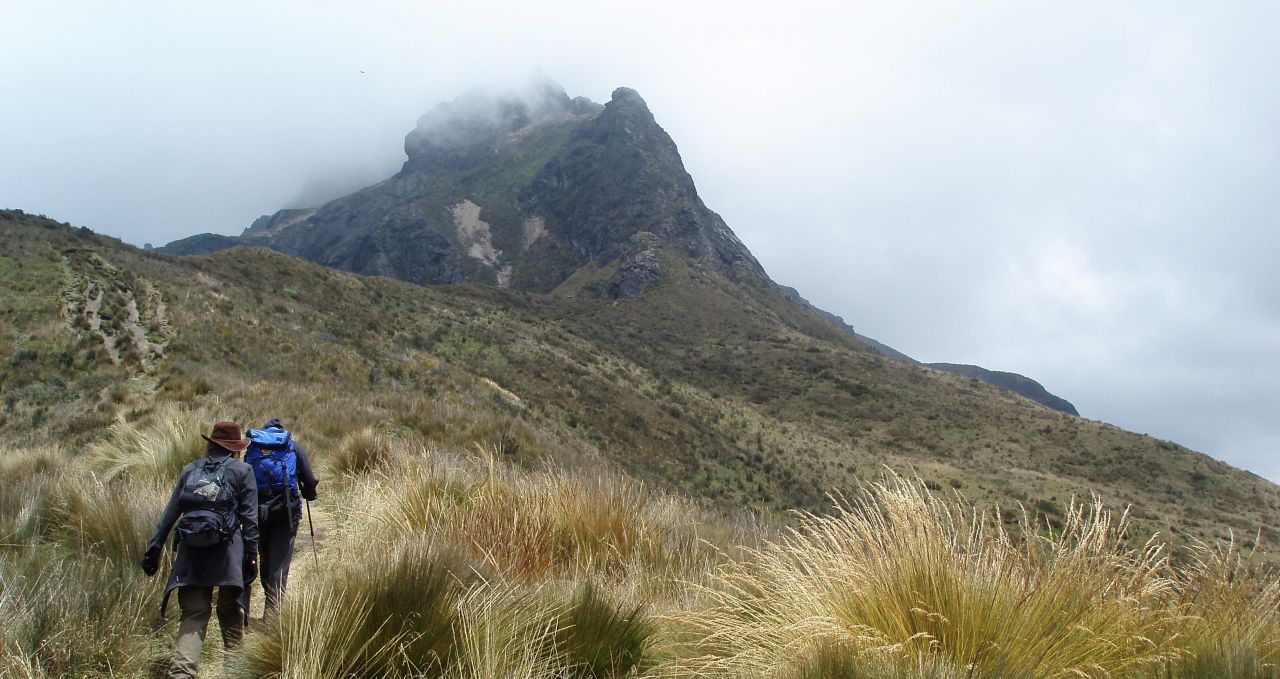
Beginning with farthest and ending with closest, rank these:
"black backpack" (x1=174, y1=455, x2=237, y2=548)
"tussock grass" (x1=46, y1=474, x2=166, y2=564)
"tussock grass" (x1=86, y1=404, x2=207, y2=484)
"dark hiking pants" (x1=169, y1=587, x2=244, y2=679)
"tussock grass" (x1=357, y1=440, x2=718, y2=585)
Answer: "tussock grass" (x1=86, y1=404, x2=207, y2=484) < "tussock grass" (x1=46, y1=474, x2=166, y2=564) < "tussock grass" (x1=357, y1=440, x2=718, y2=585) < "black backpack" (x1=174, y1=455, x2=237, y2=548) < "dark hiking pants" (x1=169, y1=587, x2=244, y2=679)

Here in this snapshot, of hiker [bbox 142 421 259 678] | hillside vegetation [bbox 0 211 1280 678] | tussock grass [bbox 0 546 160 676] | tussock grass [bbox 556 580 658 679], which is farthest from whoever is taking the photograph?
hiker [bbox 142 421 259 678]

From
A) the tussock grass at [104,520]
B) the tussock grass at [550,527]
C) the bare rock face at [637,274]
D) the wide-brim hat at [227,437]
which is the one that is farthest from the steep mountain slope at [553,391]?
the bare rock face at [637,274]

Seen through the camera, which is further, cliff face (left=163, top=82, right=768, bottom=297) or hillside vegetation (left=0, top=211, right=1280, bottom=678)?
cliff face (left=163, top=82, right=768, bottom=297)

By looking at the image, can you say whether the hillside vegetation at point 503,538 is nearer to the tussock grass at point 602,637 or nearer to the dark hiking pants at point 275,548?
the tussock grass at point 602,637

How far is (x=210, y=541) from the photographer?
3.49 m

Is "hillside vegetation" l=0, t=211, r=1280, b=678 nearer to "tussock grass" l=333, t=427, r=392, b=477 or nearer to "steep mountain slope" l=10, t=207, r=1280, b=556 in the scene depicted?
"tussock grass" l=333, t=427, r=392, b=477

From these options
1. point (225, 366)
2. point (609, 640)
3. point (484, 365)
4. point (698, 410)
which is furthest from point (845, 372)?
point (609, 640)

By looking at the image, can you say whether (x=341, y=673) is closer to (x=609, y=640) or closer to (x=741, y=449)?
(x=609, y=640)

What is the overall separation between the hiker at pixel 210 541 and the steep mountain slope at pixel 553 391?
21.3 ft

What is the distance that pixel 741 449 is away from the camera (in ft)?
101

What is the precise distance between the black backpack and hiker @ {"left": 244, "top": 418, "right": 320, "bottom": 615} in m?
0.68

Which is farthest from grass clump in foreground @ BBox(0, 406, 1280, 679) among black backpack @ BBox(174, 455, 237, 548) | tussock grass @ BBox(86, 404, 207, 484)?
tussock grass @ BBox(86, 404, 207, 484)

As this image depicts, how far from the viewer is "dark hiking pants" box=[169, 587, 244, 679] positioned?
3.14m

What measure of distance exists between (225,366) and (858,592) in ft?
59.2
